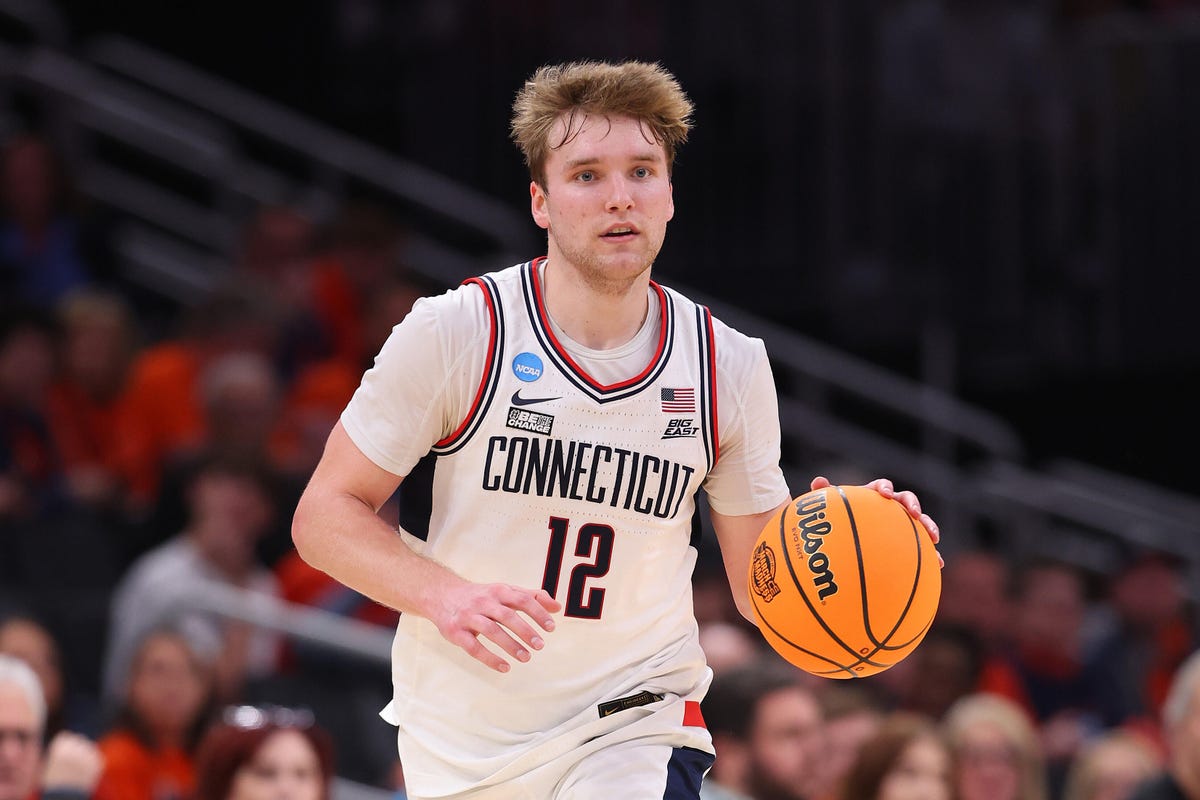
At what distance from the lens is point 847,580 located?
152 inches

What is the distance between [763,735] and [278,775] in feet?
5.93

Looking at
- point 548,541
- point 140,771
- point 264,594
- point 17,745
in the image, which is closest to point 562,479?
point 548,541

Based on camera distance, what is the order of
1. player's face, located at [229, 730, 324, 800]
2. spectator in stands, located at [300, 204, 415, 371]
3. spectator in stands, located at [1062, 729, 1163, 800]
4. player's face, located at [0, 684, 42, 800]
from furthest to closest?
spectator in stands, located at [300, 204, 415, 371] < spectator in stands, located at [1062, 729, 1163, 800] < player's face, located at [229, 730, 324, 800] < player's face, located at [0, 684, 42, 800]

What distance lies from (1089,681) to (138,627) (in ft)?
15.5

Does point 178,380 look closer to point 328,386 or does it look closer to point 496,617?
point 328,386

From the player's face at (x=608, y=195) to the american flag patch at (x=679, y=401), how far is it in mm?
254

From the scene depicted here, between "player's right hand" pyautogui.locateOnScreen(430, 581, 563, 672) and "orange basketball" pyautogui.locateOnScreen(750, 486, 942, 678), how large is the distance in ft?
2.13

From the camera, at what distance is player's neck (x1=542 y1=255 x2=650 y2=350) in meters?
3.98

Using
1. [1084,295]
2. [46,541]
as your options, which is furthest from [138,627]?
[1084,295]

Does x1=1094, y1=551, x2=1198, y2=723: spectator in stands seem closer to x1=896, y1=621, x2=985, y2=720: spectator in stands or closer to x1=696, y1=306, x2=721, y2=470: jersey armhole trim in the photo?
x1=896, y1=621, x2=985, y2=720: spectator in stands

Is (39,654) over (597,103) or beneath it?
beneath

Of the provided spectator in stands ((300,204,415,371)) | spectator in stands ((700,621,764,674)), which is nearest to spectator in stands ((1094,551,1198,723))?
spectator in stands ((700,621,764,674))

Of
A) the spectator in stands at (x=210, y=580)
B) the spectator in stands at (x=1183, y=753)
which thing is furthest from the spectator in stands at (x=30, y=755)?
the spectator in stands at (x=1183, y=753)

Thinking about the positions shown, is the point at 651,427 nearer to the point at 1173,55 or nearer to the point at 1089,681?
the point at 1089,681
